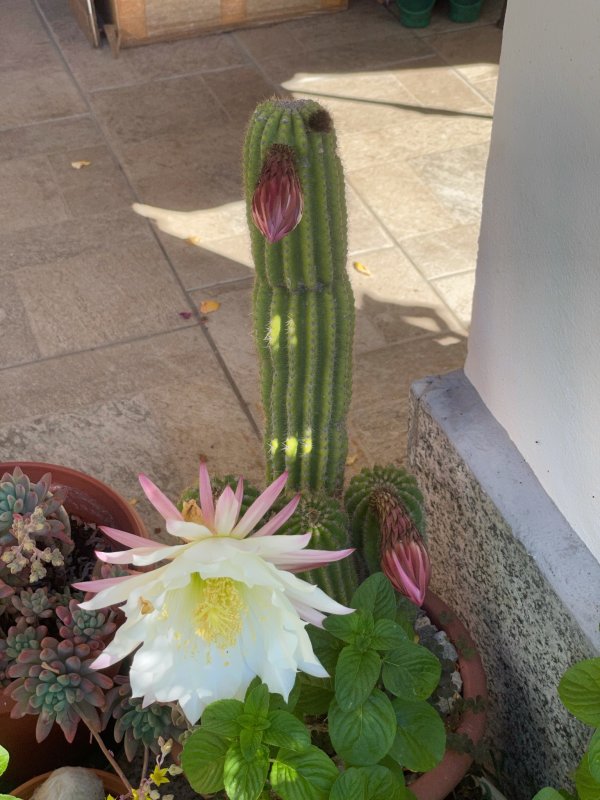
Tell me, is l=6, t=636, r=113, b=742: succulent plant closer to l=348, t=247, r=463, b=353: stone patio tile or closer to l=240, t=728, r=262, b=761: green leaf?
l=240, t=728, r=262, b=761: green leaf

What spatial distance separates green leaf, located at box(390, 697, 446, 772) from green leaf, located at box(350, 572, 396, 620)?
0.48 feet

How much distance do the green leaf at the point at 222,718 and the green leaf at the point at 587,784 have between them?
529 mm

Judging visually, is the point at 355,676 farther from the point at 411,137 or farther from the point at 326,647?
the point at 411,137

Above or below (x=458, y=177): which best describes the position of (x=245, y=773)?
above

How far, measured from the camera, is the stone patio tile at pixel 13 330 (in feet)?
10.6

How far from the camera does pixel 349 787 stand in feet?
4.57

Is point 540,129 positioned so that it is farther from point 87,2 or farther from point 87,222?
point 87,2

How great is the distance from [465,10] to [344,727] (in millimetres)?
4546

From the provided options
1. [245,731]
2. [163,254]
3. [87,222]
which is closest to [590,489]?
[245,731]

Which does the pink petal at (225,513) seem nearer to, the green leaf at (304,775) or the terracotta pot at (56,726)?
the green leaf at (304,775)

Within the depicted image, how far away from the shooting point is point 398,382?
315 cm

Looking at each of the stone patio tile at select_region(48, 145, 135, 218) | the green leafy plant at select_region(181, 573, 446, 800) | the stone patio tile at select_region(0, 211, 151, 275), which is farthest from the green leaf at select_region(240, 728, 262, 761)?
the stone patio tile at select_region(48, 145, 135, 218)

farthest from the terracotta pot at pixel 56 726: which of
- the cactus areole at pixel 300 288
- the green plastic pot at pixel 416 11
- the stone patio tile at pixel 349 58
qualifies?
the green plastic pot at pixel 416 11

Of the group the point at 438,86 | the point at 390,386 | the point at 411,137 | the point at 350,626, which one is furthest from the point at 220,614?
the point at 438,86
